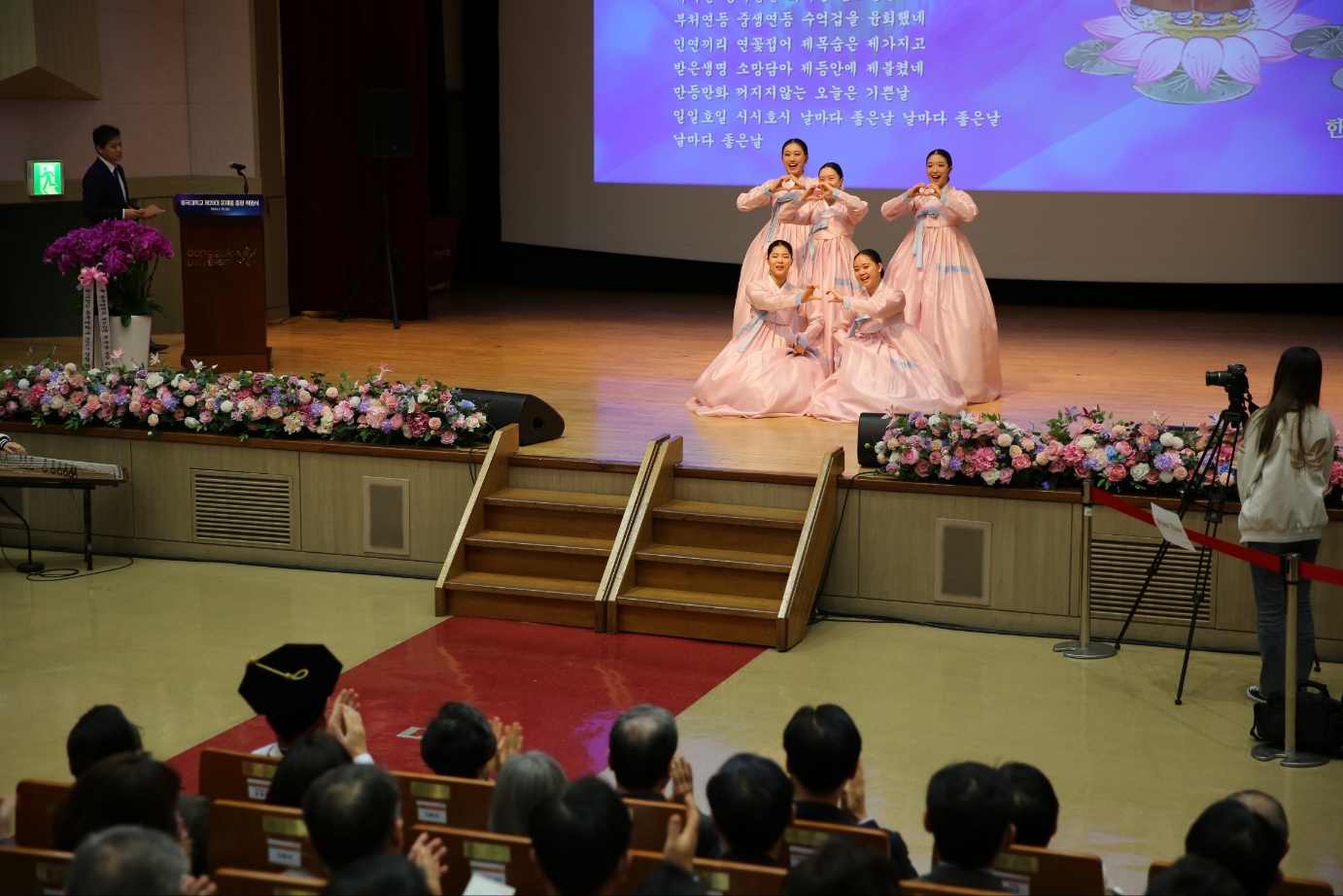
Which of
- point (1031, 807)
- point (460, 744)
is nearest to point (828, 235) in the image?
point (460, 744)

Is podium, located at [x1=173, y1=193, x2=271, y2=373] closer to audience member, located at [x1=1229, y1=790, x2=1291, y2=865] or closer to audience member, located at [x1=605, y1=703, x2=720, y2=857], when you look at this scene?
audience member, located at [x1=605, y1=703, x2=720, y2=857]

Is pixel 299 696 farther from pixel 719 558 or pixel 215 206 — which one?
pixel 215 206

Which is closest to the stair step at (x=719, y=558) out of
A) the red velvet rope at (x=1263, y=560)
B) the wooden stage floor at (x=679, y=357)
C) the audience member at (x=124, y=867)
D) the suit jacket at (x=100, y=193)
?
the wooden stage floor at (x=679, y=357)

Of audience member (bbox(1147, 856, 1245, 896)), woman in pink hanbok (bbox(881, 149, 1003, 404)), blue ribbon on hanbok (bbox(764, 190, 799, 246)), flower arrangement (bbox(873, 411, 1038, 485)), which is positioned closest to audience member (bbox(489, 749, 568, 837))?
audience member (bbox(1147, 856, 1245, 896))

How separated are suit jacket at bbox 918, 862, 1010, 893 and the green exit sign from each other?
8.54 m

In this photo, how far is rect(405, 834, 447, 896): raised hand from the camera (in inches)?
110

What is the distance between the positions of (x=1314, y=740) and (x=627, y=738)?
2.73 m

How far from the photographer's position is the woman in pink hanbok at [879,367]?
26.5 feet

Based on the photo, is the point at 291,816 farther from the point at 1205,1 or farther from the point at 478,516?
the point at 1205,1

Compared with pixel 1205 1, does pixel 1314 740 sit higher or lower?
lower

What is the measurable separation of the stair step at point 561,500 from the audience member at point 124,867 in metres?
4.30

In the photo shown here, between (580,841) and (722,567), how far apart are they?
3776mm

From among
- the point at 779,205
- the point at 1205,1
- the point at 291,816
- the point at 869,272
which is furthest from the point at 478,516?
the point at 1205,1

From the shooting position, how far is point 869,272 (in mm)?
8180
